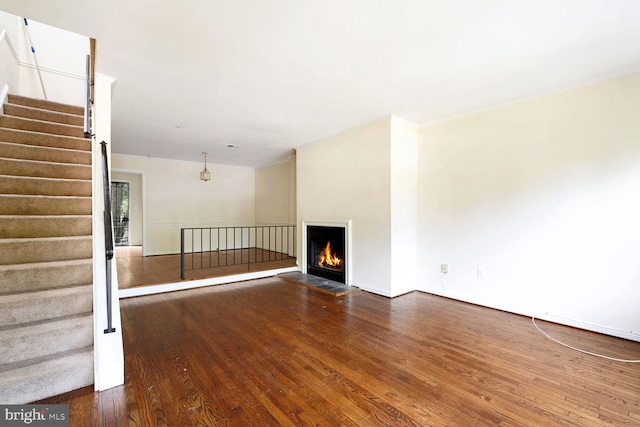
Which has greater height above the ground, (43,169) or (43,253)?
(43,169)

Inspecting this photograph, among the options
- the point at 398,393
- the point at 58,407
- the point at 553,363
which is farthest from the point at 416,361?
the point at 58,407

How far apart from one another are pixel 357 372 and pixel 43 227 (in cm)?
315

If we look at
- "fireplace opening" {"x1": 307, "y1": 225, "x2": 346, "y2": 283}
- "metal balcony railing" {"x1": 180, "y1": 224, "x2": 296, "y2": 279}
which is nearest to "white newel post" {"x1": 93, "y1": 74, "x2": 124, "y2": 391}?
"fireplace opening" {"x1": 307, "y1": 225, "x2": 346, "y2": 283}

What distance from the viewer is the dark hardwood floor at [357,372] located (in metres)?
1.70

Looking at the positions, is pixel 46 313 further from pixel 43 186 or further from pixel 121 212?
pixel 121 212

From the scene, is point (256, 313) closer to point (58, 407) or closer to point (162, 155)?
point (58, 407)

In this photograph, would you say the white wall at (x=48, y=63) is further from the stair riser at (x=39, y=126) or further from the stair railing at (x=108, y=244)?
the stair railing at (x=108, y=244)

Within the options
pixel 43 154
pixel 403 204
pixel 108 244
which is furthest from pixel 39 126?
pixel 403 204

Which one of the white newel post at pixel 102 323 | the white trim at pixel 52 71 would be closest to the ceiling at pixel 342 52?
the white newel post at pixel 102 323

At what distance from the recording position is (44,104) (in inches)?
151

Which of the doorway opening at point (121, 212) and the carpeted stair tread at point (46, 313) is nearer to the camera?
the carpeted stair tread at point (46, 313)

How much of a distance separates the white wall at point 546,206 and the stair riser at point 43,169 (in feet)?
14.9

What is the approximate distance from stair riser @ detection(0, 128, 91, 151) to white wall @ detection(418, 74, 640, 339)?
4709 millimetres

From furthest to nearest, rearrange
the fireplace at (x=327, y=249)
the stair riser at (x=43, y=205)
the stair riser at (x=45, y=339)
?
the fireplace at (x=327, y=249)
the stair riser at (x=43, y=205)
the stair riser at (x=45, y=339)
